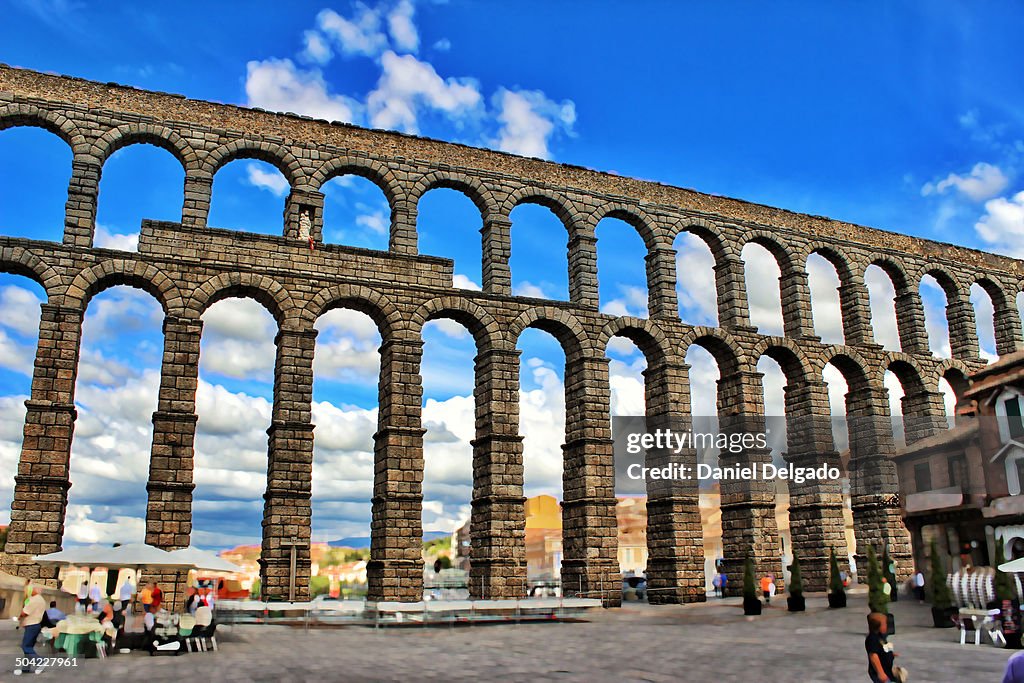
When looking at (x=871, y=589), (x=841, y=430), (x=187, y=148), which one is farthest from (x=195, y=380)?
(x=841, y=430)

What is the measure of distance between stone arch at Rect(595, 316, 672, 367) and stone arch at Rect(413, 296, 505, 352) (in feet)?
13.2

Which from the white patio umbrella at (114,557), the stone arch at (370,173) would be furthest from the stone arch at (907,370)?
the white patio umbrella at (114,557)

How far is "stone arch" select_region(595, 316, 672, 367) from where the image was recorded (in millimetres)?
29344

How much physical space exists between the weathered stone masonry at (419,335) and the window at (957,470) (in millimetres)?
8006

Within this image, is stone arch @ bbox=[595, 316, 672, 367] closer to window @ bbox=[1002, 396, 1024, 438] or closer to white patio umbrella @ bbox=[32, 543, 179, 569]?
window @ bbox=[1002, 396, 1024, 438]

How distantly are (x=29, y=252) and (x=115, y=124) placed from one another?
16.0 ft

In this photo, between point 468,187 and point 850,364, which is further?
point 850,364

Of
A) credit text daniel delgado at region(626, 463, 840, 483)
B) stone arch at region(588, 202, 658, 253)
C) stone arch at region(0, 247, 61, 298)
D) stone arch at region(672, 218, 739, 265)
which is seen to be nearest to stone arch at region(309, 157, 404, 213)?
stone arch at region(588, 202, 658, 253)

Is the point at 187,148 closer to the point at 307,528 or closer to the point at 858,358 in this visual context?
the point at 307,528

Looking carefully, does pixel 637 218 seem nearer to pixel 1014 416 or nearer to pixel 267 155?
pixel 267 155

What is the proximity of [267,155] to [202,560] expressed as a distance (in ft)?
47.0

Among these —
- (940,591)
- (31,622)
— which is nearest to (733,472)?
(940,591)

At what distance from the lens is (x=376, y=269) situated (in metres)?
27.0

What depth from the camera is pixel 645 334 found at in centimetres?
2988
